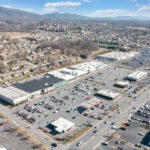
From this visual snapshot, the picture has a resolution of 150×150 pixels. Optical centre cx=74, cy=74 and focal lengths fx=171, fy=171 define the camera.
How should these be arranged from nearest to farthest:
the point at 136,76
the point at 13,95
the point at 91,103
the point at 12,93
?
the point at 91,103 → the point at 13,95 → the point at 12,93 → the point at 136,76

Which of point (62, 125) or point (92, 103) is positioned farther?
point (92, 103)

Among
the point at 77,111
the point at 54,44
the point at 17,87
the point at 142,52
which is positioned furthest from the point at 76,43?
the point at 77,111

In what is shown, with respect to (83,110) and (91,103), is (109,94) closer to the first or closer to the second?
(91,103)

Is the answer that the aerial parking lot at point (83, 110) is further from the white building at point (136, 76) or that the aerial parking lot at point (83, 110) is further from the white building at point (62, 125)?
the white building at point (136, 76)

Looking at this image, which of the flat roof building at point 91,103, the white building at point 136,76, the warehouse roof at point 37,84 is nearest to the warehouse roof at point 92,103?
the flat roof building at point 91,103

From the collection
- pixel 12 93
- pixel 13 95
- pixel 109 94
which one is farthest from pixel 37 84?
pixel 109 94

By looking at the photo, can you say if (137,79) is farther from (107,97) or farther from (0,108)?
(0,108)

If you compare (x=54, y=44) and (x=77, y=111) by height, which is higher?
(x=54, y=44)

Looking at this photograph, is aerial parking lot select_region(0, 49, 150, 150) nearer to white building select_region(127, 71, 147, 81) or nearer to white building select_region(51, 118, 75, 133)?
white building select_region(51, 118, 75, 133)
